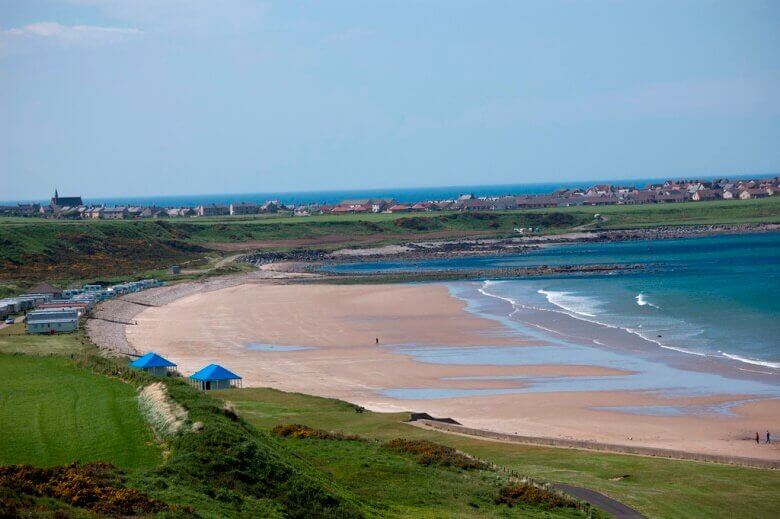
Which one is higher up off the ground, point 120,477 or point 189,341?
point 120,477

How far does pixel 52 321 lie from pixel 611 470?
34.6 metres

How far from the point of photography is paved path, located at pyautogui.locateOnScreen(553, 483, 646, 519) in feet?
61.3

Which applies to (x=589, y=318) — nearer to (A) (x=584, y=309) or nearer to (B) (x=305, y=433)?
(A) (x=584, y=309)

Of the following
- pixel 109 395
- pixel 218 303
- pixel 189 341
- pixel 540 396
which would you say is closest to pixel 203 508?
pixel 109 395

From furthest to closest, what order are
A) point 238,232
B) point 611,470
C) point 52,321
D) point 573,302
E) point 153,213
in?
point 153,213 → point 238,232 → point 573,302 → point 52,321 → point 611,470

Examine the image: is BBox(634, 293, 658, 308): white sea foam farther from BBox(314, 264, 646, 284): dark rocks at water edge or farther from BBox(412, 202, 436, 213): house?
BBox(412, 202, 436, 213): house

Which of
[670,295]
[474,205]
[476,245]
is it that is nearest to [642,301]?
[670,295]

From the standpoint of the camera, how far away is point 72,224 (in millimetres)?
111062

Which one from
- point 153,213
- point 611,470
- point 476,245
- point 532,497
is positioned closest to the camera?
point 532,497

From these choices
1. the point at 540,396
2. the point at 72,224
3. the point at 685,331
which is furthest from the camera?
the point at 72,224

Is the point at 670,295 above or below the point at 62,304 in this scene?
below

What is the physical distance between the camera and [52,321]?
47781 mm

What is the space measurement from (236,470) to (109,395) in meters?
7.14

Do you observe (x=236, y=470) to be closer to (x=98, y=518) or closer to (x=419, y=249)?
(x=98, y=518)
